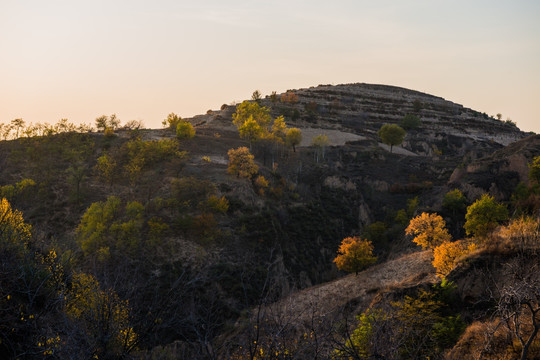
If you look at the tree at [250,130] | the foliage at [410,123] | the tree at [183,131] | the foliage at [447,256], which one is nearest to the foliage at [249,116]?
the tree at [250,130]

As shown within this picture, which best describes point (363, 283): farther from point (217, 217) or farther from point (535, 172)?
point (535, 172)

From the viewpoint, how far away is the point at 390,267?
4634 cm

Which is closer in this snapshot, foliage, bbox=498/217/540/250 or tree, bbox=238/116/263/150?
foliage, bbox=498/217/540/250

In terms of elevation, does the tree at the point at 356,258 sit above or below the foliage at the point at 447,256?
below

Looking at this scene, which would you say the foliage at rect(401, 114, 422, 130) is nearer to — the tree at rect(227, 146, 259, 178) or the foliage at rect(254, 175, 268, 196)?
the foliage at rect(254, 175, 268, 196)

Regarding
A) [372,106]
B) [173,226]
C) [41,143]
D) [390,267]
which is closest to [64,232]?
[173,226]

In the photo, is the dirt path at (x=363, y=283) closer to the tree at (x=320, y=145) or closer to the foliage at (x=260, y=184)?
the foliage at (x=260, y=184)

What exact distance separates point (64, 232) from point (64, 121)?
39431 millimetres

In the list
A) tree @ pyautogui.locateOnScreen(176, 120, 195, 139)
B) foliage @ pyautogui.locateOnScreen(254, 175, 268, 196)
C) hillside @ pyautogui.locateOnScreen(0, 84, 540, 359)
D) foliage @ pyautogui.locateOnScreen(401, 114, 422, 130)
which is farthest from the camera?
foliage @ pyautogui.locateOnScreen(401, 114, 422, 130)

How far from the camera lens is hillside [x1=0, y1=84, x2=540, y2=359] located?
33325 millimetres

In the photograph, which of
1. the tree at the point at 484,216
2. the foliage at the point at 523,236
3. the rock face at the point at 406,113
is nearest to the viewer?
the foliage at the point at 523,236

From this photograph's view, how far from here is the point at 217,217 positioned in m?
58.0

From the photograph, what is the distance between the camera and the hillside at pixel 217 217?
33325 millimetres

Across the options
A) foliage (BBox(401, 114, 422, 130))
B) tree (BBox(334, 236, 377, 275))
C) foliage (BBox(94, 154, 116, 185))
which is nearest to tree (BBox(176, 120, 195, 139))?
foliage (BBox(94, 154, 116, 185))
